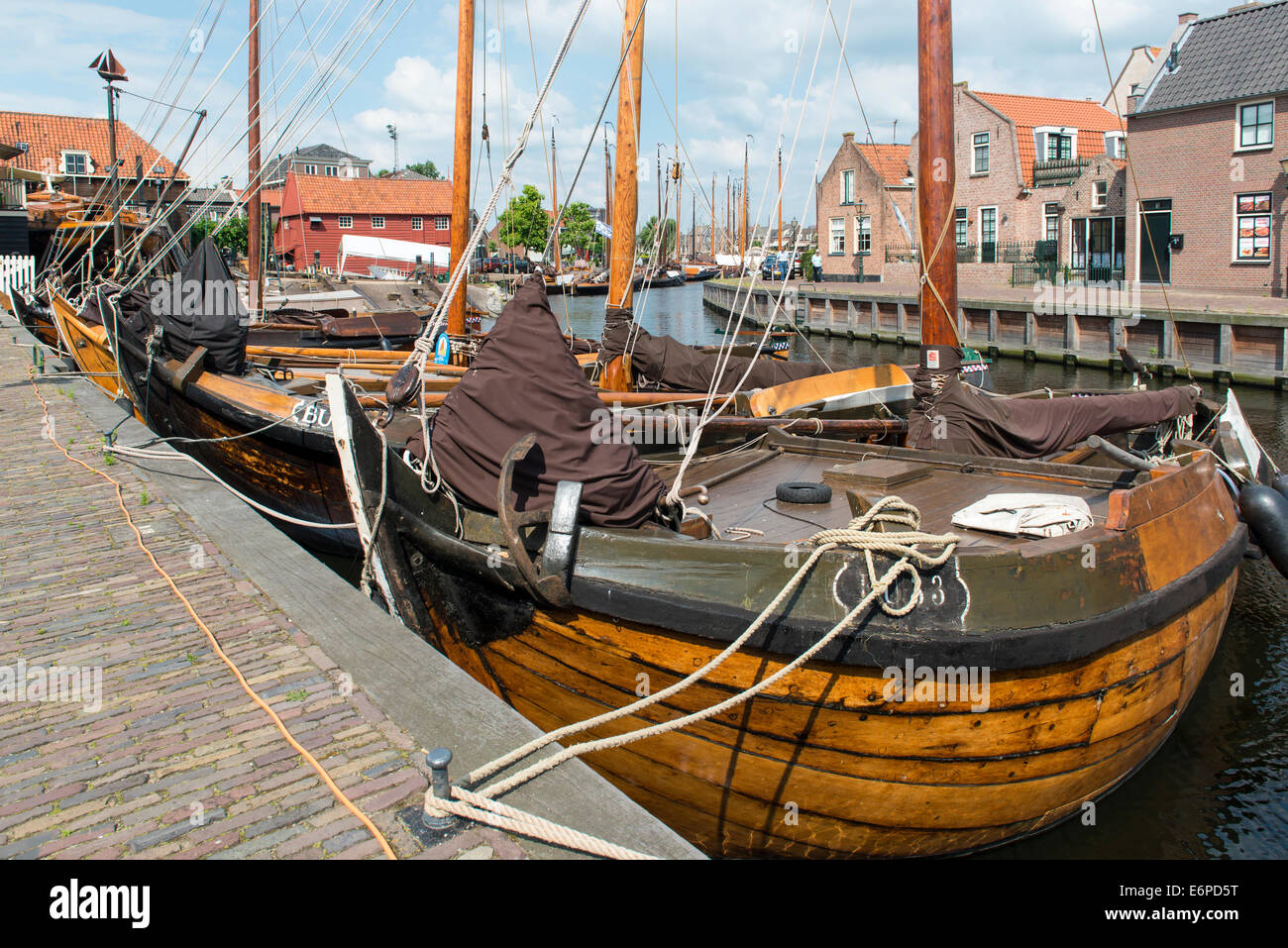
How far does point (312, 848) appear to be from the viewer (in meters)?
3.01

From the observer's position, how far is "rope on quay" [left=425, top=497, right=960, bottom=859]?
3.04 meters

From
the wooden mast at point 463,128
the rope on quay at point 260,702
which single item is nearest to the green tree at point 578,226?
the wooden mast at point 463,128

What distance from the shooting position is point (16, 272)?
31.7 meters

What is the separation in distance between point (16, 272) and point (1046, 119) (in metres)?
41.7

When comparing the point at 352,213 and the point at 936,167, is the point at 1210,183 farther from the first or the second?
the point at 352,213

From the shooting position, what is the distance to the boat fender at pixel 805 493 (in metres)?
5.54

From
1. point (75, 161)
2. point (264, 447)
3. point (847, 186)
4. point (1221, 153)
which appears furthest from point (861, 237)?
point (264, 447)

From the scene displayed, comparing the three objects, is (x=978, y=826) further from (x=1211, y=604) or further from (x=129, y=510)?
(x=129, y=510)

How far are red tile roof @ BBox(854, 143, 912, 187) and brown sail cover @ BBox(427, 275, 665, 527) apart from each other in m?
46.7

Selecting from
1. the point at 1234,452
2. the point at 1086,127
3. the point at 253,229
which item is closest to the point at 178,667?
the point at 1234,452

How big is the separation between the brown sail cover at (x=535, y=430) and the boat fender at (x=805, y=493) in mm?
1151

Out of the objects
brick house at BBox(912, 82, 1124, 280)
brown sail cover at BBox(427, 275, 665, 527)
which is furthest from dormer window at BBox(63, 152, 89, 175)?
brown sail cover at BBox(427, 275, 665, 527)

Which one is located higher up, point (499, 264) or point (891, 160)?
point (891, 160)

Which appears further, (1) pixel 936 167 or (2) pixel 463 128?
(2) pixel 463 128
